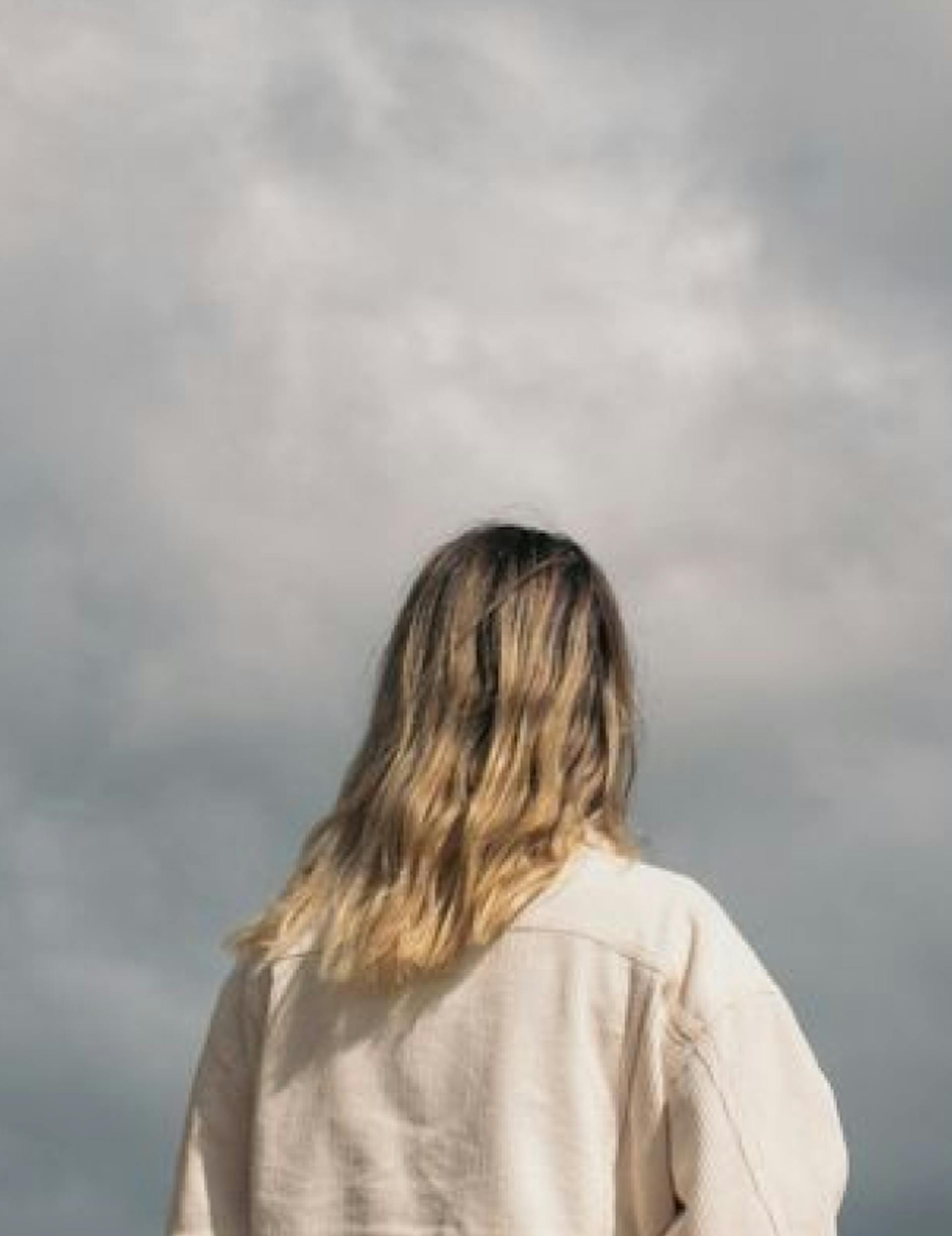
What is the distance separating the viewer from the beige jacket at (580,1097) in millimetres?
6148

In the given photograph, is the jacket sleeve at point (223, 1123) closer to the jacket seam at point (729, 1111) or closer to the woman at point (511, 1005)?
the woman at point (511, 1005)

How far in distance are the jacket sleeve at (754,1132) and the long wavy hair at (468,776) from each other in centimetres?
53

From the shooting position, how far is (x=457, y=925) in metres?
6.35

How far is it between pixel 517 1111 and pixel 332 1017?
0.58 metres

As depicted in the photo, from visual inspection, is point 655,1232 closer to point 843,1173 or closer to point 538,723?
point 843,1173

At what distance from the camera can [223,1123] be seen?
6762 mm

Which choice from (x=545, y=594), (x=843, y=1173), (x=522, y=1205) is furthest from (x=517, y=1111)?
(x=545, y=594)

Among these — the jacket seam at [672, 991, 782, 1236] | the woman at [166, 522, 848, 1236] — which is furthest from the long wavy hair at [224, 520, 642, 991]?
the jacket seam at [672, 991, 782, 1236]

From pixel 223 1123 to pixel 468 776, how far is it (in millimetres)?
1142

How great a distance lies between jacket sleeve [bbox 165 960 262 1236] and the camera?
21.8 feet

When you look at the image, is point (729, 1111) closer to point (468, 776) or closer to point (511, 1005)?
point (511, 1005)

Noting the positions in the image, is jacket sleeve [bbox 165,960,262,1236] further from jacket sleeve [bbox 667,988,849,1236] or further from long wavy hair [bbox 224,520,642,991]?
jacket sleeve [bbox 667,988,849,1236]

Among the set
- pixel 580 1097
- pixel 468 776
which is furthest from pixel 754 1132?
pixel 468 776

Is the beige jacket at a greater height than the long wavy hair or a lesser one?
lesser
